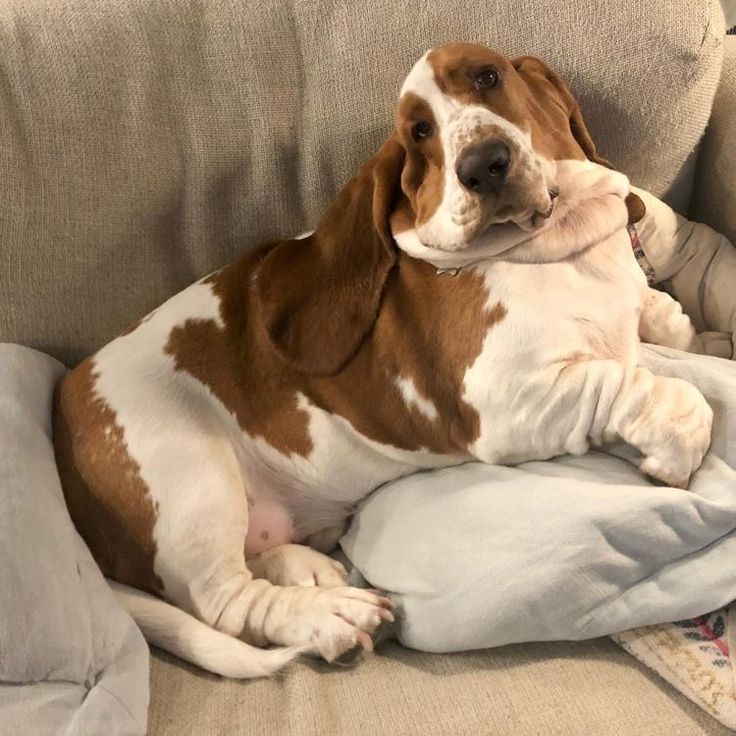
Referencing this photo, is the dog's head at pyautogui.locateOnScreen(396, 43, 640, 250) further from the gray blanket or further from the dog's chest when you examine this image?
the gray blanket

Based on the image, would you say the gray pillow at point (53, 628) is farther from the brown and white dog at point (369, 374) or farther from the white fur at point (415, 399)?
the white fur at point (415, 399)

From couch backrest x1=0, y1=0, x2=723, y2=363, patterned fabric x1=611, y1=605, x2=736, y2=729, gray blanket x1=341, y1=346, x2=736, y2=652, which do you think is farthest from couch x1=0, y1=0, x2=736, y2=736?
patterned fabric x1=611, y1=605, x2=736, y2=729

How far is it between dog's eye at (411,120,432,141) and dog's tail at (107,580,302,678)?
855mm

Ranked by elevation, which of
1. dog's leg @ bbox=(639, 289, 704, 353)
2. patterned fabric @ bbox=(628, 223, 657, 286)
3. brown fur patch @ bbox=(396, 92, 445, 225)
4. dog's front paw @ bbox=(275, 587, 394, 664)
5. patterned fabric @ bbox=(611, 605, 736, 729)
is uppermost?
brown fur patch @ bbox=(396, 92, 445, 225)

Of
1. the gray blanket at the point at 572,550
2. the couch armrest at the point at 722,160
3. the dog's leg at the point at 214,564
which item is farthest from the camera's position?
the couch armrest at the point at 722,160

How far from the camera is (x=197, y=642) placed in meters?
1.34

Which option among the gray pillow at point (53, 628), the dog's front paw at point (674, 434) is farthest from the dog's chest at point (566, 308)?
the gray pillow at point (53, 628)

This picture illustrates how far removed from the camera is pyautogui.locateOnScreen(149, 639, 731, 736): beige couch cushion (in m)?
1.12

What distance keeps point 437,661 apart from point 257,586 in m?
0.35

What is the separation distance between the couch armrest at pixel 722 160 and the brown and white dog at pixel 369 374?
0.28 m

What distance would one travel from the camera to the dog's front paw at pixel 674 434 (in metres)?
1.24

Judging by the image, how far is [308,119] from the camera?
5.18 ft

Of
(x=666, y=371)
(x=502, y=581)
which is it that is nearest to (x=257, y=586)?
(x=502, y=581)

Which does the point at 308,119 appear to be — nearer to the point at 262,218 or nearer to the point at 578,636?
the point at 262,218
